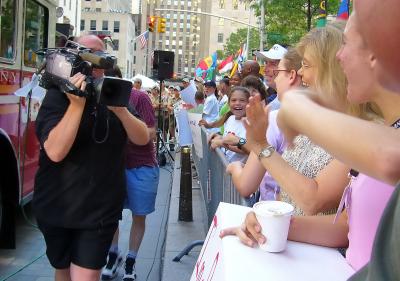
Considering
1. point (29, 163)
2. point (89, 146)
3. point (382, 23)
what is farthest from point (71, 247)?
point (29, 163)

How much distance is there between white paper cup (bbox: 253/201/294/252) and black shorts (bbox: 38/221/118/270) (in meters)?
1.60

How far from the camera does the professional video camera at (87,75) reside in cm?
285

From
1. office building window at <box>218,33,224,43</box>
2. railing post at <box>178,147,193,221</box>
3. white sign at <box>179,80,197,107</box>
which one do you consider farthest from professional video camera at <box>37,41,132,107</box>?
office building window at <box>218,33,224,43</box>

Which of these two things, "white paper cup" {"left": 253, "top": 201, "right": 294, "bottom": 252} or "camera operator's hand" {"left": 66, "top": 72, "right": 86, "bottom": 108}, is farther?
"camera operator's hand" {"left": 66, "top": 72, "right": 86, "bottom": 108}

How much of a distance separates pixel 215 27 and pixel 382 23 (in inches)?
4435

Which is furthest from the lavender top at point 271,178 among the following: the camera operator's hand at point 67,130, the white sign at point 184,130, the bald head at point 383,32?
the white sign at point 184,130

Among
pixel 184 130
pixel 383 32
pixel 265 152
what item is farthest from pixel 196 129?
pixel 383 32

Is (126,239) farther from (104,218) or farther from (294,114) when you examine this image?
(294,114)

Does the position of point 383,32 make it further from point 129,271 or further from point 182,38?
point 182,38

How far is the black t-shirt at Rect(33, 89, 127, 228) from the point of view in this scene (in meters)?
3.00

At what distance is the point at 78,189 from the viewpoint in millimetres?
3014

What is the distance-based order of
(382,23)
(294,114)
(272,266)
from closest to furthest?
(382,23) → (294,114) → (272,266)

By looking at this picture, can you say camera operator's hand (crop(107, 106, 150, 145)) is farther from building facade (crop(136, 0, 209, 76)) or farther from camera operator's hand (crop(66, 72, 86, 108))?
building facade (crop(136, 0, 209, 76))

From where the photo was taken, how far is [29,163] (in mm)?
6070
